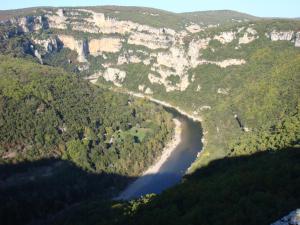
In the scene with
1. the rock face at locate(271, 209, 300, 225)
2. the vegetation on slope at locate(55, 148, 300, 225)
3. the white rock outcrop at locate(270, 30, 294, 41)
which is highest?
the rock face at locate(271, 209, 300, 225)

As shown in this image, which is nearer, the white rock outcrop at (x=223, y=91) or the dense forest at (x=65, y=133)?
the dense forest at (x=65, y=133)

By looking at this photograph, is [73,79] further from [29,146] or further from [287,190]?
[287,190]

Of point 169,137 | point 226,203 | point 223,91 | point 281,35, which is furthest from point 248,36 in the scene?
point 226,203

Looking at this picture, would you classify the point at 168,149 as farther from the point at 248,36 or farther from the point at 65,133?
the point at 248,36

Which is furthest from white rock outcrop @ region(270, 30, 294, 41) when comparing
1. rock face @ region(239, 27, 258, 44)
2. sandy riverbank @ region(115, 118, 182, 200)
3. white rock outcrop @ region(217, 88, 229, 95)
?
sandy riverbank @ region(115, 118, 182, 200)

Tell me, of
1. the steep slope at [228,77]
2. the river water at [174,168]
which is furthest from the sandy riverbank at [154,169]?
the steep slope at [228,77]

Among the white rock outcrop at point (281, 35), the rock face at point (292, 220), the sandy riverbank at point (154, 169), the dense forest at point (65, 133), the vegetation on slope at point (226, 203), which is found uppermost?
the rock face at point (292, 220)

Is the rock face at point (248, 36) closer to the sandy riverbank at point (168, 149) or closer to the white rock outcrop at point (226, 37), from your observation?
the white rock outcrop at point (226, 37)

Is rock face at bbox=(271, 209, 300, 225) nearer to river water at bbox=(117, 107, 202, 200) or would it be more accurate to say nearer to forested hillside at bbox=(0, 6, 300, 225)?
forested hillside at bbox=(0, 6, 300, 225)
